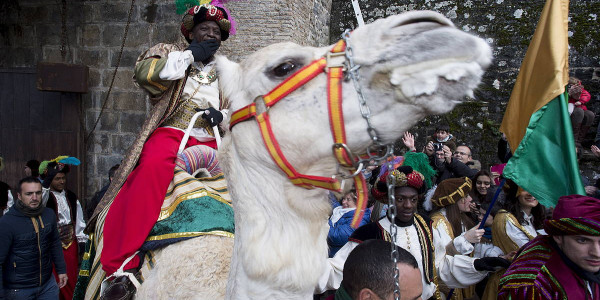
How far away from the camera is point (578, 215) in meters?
2.68

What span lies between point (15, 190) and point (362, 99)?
880cm

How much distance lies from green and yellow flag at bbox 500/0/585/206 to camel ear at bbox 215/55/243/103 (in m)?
1.92

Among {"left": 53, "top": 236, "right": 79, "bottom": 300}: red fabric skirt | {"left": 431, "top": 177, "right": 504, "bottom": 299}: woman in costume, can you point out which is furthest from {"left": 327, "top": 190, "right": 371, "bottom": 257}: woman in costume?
{"left": 53, "top": 236, "right": 79, "bottom": 300}: red fabric skirt

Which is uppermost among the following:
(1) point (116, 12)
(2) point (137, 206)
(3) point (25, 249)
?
(1) point (116, 12)

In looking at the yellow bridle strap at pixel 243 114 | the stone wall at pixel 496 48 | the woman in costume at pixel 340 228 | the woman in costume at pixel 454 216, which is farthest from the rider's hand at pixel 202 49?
the stone wall at pixel 496 48

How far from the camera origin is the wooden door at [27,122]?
808cm

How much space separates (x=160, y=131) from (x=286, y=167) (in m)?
1.78

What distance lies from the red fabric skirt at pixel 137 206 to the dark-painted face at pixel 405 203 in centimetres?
195

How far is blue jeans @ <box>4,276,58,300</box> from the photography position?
5.04 meters

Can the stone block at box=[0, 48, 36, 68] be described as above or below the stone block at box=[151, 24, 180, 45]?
below

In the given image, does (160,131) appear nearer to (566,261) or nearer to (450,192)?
(566,261)

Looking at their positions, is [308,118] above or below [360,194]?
above

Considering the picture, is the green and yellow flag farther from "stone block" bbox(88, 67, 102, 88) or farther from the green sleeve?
"stone block" bbox(88, 67, 102, 88)

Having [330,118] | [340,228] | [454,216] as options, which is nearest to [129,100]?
[340,228]
